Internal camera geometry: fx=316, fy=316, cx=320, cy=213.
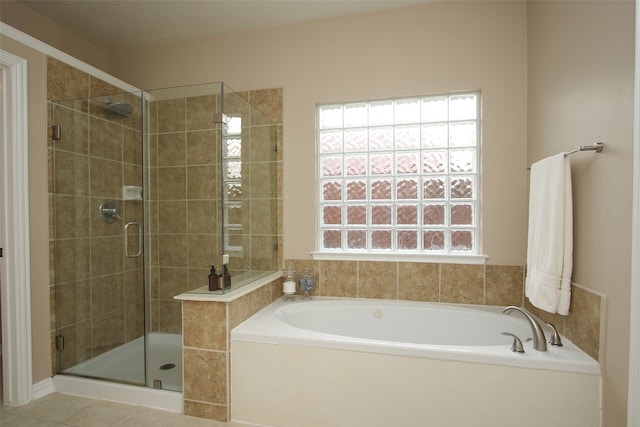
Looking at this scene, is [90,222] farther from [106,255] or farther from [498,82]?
[498,82]

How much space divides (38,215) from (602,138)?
3.13 metres

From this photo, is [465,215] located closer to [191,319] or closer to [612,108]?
[612,108]

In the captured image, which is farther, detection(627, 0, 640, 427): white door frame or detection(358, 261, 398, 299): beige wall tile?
detection(358, 261, 398, 299): beige wall tile

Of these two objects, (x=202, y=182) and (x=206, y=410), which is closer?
(x=206, y=410)

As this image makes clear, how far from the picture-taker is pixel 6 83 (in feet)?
6.08

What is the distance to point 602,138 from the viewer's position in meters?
1.40

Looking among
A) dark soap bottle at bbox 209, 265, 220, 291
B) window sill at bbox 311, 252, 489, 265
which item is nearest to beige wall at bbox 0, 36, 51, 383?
dark soap bottle at bbox 209, 265, 220, 291

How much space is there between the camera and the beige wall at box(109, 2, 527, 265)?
218cm

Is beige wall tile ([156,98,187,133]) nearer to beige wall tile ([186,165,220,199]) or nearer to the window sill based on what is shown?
beige wall tile ([186,165,220,199])

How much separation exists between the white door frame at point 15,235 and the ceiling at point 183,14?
798 millimetres

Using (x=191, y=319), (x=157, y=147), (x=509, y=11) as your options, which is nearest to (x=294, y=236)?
(x=191, y=319)

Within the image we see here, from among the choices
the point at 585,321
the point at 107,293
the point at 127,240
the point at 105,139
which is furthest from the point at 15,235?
the point at 585,321

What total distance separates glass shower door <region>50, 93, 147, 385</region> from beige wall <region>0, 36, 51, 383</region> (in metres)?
0.10

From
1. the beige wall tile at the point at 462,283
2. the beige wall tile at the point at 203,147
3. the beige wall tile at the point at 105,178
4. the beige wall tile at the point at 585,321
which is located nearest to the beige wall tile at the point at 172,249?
the beige wall tile at the point at 105,178
